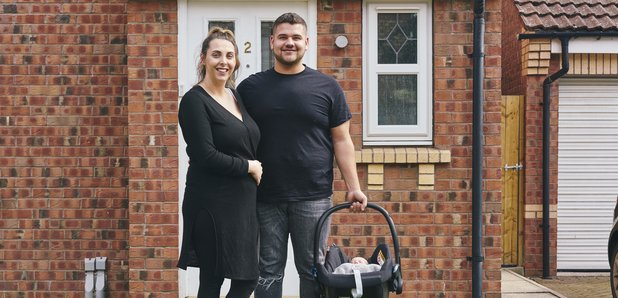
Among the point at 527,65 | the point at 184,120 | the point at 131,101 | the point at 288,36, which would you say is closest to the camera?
the point at 184,120

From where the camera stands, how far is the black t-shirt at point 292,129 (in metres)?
3.77

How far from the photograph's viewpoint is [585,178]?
29.1 feet

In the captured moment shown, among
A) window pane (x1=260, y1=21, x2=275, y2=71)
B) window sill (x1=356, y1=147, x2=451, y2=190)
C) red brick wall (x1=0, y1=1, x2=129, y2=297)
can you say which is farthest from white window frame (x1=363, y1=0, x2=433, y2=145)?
red brick wall (x1=0, y1=1, x2=129, y2=297)

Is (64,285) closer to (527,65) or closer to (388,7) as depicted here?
(388,7)

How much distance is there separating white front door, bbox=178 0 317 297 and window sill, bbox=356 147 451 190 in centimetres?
91

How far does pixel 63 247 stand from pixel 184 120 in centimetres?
308

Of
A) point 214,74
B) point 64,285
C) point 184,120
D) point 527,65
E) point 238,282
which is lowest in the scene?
point 64,285

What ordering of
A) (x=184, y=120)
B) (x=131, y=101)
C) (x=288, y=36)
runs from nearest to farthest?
(x=184, y=120)
(x=288, y=36)
(x=131, y=101)

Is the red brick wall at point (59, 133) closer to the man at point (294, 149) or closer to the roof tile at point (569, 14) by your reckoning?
the man at point (294, 149)

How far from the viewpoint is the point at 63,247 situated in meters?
6.05

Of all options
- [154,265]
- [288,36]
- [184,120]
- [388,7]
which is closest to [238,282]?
[184,120]

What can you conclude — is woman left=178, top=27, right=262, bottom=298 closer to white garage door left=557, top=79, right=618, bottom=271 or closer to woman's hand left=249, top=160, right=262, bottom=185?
woman's hand left=249, top=160, right=262, bottom=185

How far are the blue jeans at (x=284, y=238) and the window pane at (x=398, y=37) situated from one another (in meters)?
2.38

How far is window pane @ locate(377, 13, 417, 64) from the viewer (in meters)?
5.97
